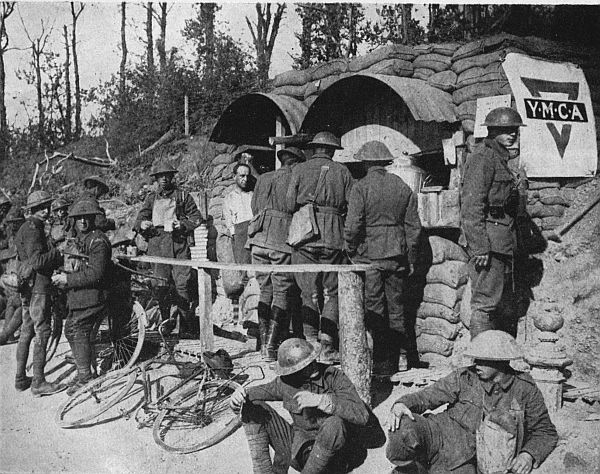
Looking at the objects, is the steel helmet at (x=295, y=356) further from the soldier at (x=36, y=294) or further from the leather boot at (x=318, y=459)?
the soldier at (x=36, y=294)

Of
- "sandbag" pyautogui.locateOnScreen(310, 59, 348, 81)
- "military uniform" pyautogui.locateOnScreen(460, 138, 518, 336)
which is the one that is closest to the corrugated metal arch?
"sandbag" pyautogui.locateOnScreen(310, 59, 348, 81)

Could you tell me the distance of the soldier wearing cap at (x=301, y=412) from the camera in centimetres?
400

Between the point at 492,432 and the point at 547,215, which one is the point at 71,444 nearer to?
the point at 492,432

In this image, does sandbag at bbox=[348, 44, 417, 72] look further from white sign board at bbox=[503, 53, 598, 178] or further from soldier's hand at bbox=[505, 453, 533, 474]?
soldier's hand at bbox=[505, 453, 533, 474]

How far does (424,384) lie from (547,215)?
2.31 m

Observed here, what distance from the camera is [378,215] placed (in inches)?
227

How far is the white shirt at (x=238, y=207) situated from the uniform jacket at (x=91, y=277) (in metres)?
1.82

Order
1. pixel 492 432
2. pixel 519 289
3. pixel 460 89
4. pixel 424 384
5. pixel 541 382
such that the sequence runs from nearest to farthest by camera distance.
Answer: pixel 492 432
pixel 541 382
pixel 424 384
pixel 519 289
pixel 460 89

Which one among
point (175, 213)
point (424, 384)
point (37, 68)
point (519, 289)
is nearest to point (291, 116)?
point (175, 213)

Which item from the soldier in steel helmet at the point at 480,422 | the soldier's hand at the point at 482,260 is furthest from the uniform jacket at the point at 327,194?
the soldier in steel helmet at the point at 480,422

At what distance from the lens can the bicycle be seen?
510cm

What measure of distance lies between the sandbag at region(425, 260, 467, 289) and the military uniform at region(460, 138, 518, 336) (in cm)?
65

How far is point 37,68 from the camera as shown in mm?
22016

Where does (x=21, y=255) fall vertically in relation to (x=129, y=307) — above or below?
above
